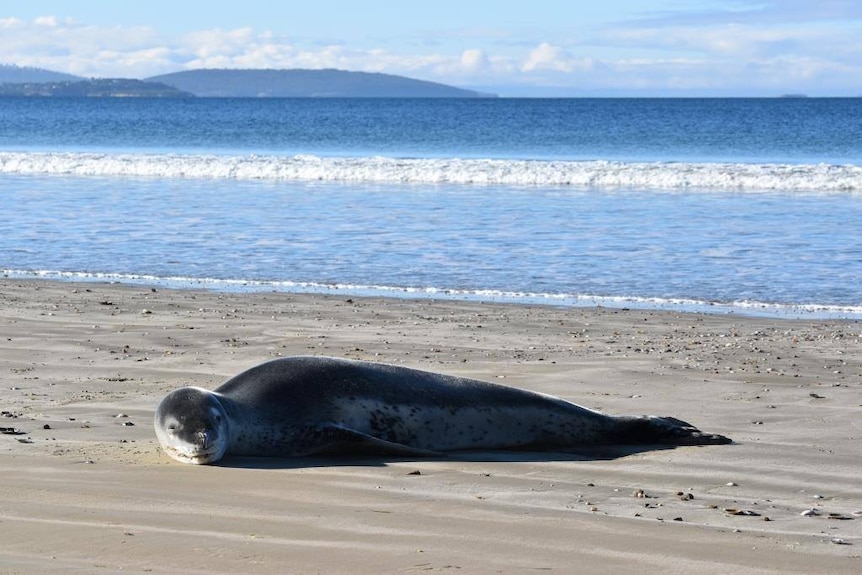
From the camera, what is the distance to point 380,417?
6.21 metres

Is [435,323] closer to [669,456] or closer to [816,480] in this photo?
[669,456]

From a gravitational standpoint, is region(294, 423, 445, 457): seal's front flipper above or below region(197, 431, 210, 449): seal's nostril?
below

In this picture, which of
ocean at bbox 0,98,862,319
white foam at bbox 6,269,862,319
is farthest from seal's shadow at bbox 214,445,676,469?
ocean at bbox 0,98,862,319

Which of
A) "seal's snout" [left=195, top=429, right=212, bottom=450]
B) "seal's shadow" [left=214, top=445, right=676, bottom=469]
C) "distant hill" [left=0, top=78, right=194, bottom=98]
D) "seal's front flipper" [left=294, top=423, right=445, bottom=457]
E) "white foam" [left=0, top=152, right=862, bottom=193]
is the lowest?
"seal's shadow" [left=214, top=445, right=676, bottom=469]

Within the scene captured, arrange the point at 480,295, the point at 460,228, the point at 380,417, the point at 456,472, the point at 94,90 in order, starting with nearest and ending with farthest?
the point at 456,472
the point at 380,417
the point at 480,295
the point at 460,228
the point at 94,90

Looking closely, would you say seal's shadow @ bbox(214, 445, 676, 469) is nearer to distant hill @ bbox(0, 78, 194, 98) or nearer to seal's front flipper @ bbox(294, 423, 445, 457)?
seal's front flipper @ bbox(294, 423, 445, 457)

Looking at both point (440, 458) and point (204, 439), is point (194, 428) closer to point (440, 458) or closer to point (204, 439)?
point (204, 439)

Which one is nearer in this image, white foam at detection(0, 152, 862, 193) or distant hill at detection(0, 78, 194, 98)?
white foam at detection(0, 152, 862, 193)

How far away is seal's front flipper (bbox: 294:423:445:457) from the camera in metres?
5.87

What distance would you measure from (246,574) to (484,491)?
1.61m

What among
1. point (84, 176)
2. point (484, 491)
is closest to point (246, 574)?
point (484, 491)

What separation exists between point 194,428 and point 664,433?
223 centimetres

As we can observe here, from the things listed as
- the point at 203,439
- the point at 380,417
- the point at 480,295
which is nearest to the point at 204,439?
the point at 203,439

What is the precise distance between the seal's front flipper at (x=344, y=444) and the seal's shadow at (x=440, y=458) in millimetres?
25
